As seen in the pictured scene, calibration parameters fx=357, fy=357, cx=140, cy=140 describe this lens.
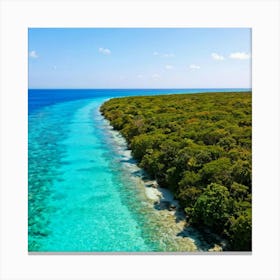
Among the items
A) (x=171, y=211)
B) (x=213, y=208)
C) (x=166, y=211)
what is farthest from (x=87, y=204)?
(x=213, y=208)

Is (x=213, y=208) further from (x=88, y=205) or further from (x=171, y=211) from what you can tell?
(x=88, y=205)

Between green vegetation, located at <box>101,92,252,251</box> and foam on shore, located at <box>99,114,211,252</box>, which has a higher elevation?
green vegetation, located at <box>101,92,252,251</box>

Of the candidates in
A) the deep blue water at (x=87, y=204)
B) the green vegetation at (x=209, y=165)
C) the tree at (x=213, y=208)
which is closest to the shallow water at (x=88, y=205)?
the deep blue water at (x=87, y=204)

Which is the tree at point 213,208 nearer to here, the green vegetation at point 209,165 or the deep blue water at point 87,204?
the green vegetation at point 209,165

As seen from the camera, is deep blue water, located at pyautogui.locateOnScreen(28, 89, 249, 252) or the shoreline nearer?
deep blue water, located at pyautogui.locateOnScreen(28, 89, 249, 252)

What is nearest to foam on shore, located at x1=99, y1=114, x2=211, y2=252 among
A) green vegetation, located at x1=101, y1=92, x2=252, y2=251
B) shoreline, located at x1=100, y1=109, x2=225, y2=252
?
shoreline, located at x1=100, y1=109, x2=225, y2=252

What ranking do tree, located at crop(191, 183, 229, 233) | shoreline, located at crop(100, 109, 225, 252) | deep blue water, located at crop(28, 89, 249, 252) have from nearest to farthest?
deep blue water, located at crop(28, 89, 249, 252) < shoreline, located at crop(100, 109, 225, 252) < tree, located at crop(191, 183, 229, 233)

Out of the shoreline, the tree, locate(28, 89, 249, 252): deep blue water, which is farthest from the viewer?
the tree

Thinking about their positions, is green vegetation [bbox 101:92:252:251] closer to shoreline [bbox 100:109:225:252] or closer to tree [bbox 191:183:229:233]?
tree [bbox 191:183:229:233]
